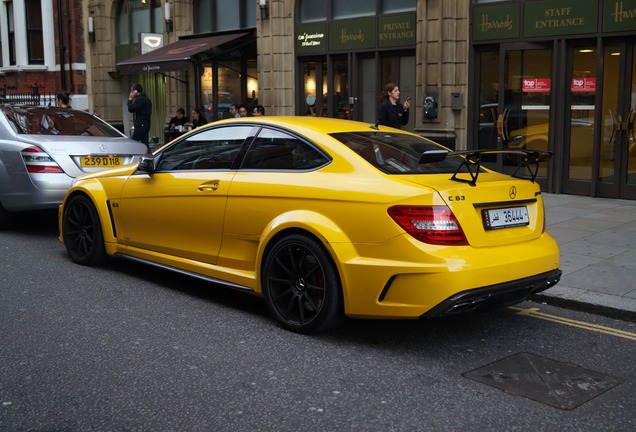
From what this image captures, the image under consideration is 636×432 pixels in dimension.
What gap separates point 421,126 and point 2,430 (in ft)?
37.4

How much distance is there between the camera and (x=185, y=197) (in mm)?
6262

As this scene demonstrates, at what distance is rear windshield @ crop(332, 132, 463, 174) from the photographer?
535 cm

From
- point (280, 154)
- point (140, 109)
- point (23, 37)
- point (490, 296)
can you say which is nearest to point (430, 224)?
point (490, 296)

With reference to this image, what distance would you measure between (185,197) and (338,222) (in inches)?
68.1

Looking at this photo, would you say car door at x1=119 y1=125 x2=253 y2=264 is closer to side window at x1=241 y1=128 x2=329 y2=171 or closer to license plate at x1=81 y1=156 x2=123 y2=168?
side window at x1=241 y1=128 x2=329 y2=171

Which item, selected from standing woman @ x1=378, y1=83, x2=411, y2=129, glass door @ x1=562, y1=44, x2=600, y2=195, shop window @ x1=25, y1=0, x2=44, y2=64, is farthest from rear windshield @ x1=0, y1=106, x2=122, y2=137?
shop window @ x1=25, y1=0, x2=44, y2=64

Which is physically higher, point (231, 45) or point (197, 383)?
point (231, 45)

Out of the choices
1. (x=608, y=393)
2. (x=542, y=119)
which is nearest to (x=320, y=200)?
(x=608, y=393)

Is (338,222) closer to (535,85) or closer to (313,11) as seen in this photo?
(535,85)

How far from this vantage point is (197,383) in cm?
442

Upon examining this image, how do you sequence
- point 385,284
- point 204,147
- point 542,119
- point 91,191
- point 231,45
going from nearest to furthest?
point 385,284 → point 204,147 → point 91,191 → point 542,119 → point 231,45

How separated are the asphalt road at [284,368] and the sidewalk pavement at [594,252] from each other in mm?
228

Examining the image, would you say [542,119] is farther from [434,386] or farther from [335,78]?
[434,386]

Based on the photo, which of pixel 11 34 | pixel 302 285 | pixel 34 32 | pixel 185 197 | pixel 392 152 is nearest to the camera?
pixel 302 285
